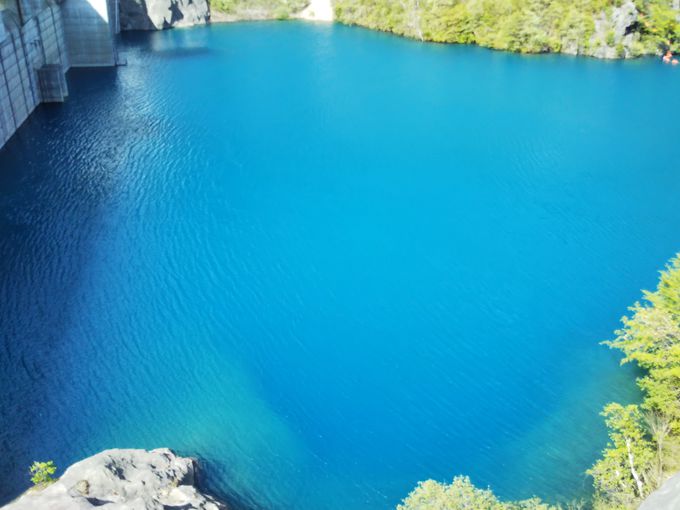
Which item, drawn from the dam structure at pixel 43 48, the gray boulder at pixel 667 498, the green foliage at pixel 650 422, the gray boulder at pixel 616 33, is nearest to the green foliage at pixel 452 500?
the gray boulder at pixel 667 498

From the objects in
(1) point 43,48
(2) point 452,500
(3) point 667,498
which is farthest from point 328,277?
(1) point 43,48

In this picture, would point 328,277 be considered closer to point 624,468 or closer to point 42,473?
point 42,473

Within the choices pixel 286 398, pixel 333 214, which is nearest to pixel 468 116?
pixel 333 214

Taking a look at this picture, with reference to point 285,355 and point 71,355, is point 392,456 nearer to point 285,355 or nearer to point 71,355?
point 285,355

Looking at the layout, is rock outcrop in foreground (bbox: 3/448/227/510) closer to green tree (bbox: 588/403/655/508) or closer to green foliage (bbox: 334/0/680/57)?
green tree (bbox: 588/403/655/508)

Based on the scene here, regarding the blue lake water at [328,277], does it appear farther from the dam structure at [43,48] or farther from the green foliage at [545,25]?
the green foliage at [545,25]
